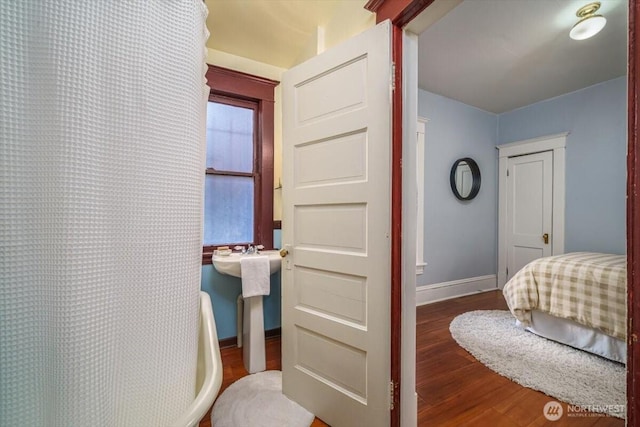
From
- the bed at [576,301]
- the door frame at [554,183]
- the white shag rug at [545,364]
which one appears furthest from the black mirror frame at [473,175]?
the white shag rug at [545,364]

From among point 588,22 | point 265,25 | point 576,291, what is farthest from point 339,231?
point 588,22

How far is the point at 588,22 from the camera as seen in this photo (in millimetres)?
1940

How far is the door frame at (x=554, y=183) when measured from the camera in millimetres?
3412

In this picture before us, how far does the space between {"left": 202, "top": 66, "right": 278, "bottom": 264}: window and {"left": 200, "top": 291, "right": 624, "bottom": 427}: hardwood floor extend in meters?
1.02

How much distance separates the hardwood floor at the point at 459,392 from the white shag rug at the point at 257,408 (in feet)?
0.24

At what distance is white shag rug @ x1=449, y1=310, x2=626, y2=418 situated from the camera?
1617mm

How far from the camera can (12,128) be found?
47 centimetres

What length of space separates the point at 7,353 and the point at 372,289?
3.75 ft

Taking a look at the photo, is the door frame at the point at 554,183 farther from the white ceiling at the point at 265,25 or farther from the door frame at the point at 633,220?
the door frame at the point at 633,220

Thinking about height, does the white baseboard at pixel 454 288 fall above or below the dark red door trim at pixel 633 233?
below

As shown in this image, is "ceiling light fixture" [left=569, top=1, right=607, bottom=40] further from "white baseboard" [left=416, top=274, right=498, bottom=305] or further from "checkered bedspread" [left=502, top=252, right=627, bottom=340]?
"white baseboard" [left=416, top=274, right=498, bottom=305]

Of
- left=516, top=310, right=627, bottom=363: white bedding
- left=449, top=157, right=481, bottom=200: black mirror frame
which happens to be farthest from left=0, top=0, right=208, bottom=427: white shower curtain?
left=449, top=157, right=481, bottom=200: black mirror frame

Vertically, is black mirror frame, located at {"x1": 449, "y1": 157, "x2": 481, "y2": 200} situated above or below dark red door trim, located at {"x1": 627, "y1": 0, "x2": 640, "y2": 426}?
above

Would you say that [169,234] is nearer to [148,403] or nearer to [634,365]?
[148,403]
